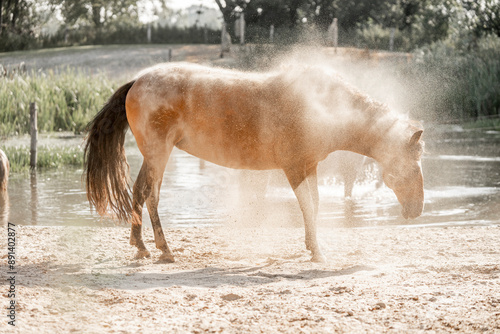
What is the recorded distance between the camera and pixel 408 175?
6328 mm

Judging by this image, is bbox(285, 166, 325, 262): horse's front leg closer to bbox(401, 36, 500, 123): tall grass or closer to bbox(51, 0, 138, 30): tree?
bbox(401, 36, 500, 123): tall grass

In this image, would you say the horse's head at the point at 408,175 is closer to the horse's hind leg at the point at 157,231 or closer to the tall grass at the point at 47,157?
the horse's hind leg at the point at 157,231

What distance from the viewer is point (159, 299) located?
4781 millimetres

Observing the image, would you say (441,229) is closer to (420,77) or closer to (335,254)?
(335,254)

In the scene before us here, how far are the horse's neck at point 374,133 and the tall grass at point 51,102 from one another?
37.8 feet

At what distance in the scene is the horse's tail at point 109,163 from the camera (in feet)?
20.9

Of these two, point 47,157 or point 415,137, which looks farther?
point 47,157

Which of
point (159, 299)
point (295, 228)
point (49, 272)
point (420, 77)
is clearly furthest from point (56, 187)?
point (420, 77)

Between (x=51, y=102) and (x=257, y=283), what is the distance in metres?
13.8

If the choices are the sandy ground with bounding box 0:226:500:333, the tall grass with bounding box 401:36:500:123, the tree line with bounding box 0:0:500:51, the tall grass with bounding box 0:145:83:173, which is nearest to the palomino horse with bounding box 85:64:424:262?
the sandy ground with bounding box 0:226:500:333

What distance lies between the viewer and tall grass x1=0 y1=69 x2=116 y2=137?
1686 cm

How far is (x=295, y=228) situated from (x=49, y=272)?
133 inches

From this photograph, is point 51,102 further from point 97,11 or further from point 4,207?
point 97,11

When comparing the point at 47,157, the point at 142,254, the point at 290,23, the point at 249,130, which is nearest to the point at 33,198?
the point at 47,157
